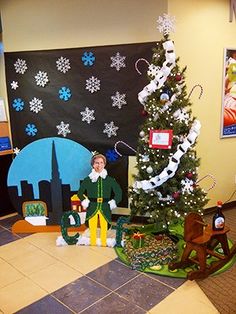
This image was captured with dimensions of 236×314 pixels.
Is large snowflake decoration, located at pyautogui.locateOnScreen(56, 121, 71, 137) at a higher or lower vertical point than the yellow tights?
higher

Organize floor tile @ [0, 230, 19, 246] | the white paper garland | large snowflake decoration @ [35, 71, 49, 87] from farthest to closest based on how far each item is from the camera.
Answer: large snowflake decoration @ [35, 71, 49, 87] → floor tile @ [0, 230, 19, 246] → the white paper garland

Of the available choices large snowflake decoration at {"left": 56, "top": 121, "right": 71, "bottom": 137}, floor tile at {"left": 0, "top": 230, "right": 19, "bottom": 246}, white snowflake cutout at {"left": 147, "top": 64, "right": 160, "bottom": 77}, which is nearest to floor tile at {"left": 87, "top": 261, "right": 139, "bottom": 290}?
floor tile at {"left": 0, "top": 230, "right": 19, "bottom": 246}

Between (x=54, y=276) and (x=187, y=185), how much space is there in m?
1.38

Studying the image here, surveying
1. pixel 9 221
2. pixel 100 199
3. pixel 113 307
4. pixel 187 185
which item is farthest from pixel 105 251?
pixel 9 221

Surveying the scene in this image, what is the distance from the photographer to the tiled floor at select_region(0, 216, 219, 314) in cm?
209

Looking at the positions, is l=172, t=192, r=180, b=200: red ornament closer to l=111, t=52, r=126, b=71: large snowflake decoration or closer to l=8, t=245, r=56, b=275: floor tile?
l=8, t=245, r=56, b=275: floor tile

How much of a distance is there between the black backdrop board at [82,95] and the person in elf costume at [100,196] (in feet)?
1.58

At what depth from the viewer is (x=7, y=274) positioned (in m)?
2.49

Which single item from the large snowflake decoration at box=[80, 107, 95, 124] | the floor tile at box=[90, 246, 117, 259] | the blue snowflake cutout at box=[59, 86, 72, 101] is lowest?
the floor tile at box=[90, 246, 117, 259]

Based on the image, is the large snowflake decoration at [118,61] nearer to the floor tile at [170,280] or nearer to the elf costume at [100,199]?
the elf costume at [100,199]

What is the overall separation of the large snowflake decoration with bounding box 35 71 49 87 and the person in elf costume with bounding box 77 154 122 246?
1190mm

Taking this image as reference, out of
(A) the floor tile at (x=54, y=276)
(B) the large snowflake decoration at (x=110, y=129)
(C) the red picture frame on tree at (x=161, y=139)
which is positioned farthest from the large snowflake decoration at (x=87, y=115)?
(A) the floor tile at (x=54, y=276)

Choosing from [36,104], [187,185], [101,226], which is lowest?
[101,226]

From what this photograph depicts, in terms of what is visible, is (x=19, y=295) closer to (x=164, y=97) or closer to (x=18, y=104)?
(x=164, y=97)
